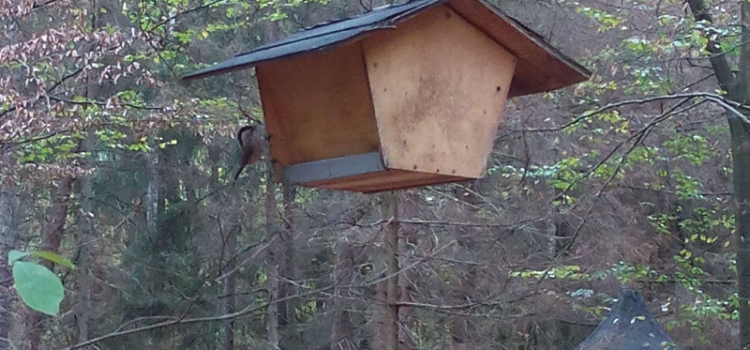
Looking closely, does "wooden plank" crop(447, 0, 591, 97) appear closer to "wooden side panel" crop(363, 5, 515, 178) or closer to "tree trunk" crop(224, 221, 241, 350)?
"wooden side panel" crop(363, 5, 515, 178)

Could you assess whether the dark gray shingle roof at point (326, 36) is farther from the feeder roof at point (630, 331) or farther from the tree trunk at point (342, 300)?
the tree trunk at point (342, 300)

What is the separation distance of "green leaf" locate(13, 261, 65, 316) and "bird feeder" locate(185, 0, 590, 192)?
1.04m

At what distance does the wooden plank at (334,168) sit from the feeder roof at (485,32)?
0.92 feet

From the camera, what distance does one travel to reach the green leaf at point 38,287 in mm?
747

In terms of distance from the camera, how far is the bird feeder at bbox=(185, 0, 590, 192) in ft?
6.08

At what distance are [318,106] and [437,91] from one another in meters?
0.30

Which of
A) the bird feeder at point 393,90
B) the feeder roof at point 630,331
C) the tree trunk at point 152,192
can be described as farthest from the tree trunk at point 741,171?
the tree trunk at point 152,192

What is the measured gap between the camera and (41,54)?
459 cm

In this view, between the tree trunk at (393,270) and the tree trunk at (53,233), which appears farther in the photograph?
the tree trunk at (53,233)

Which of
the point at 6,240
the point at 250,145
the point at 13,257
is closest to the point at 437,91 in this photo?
the point at 250,145

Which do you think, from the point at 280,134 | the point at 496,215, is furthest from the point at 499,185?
the point at 280,134

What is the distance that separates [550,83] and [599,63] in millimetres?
4536

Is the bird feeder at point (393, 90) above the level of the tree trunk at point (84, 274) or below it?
below

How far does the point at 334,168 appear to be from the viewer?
1.92m
